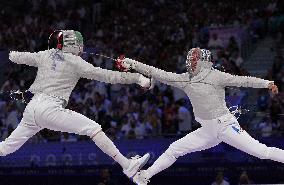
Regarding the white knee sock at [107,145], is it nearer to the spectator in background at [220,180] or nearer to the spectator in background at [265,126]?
the spectator in background at [220,180]

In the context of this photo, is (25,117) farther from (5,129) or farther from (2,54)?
(2,54)

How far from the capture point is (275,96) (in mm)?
14188

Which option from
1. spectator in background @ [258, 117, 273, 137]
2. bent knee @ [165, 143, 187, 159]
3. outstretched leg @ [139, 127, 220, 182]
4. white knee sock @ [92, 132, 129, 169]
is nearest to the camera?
white knee sock @ [92, 132, 129, 169]

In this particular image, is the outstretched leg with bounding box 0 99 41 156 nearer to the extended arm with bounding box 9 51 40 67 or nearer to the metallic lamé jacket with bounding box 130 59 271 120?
the extended arm with bounding box 9 51 40 67

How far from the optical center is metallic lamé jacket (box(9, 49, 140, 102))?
8.86 metres

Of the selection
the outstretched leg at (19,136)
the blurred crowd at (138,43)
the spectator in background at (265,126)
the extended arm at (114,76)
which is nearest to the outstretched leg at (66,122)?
the outstretched leg at (19,136)

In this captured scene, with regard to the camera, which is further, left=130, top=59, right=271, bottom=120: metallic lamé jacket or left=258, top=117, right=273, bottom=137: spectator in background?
left=258, top=117, right=273, bottom=137: spectator in background

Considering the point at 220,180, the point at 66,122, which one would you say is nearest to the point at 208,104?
the point at 66,122

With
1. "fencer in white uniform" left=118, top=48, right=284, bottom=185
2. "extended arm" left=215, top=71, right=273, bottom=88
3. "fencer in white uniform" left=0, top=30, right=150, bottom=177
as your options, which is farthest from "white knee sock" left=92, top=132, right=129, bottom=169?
"extended arm" left=215, top=71, right=273, bottom=88

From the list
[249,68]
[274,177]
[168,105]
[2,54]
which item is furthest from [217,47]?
[2,54]

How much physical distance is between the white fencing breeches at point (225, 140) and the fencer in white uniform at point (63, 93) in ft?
2.31

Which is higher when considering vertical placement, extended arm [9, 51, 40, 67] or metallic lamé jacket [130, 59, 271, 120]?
extended arm [9, 51, 40, 67]

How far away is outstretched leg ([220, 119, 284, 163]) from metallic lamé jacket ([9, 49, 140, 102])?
1450mm

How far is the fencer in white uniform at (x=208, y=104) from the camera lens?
913cm
